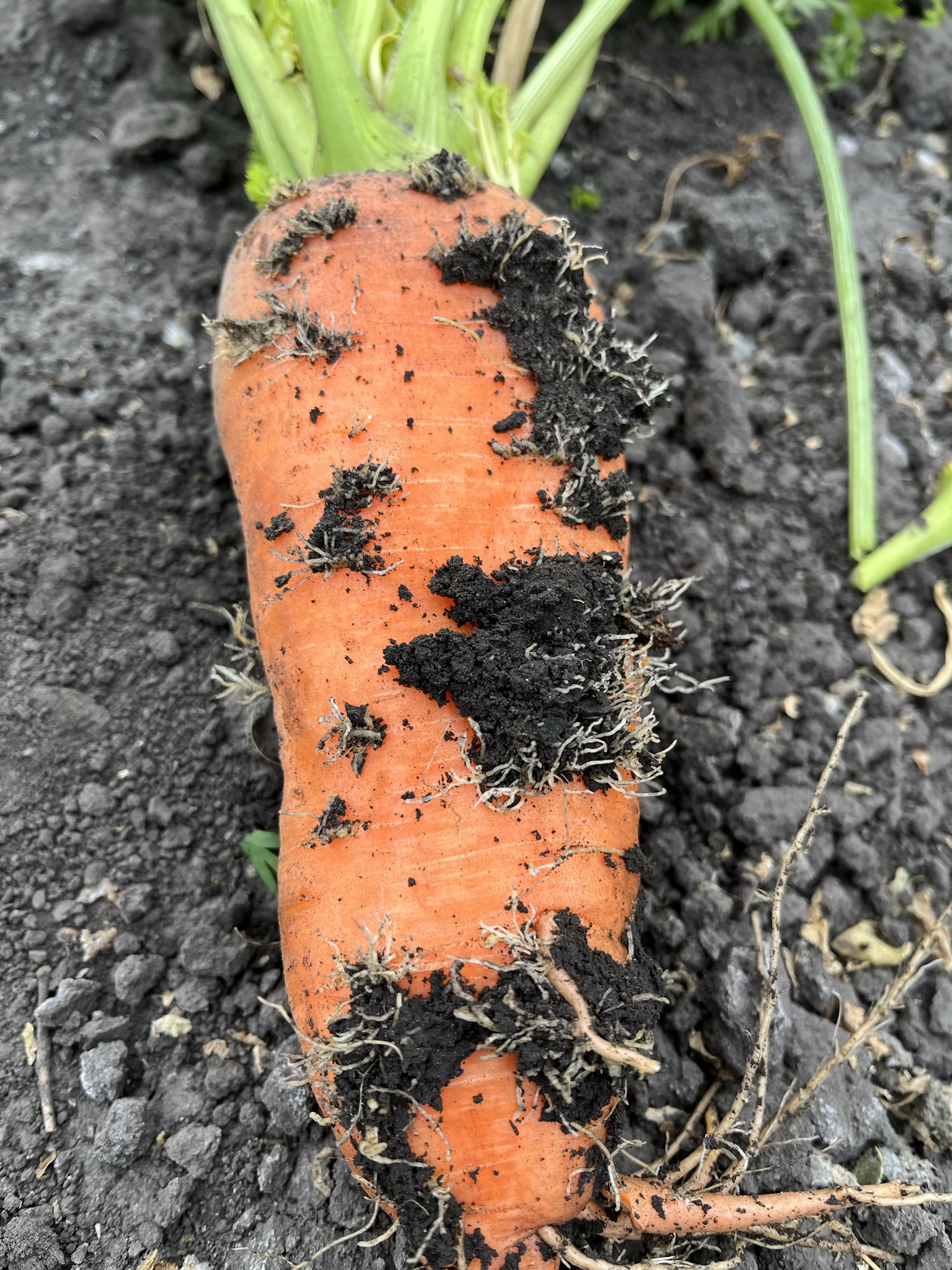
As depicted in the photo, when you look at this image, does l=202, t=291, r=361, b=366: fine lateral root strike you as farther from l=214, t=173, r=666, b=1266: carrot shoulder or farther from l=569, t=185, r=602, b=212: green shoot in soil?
l=569, t=185, r=602, b=212: green shoot in soil

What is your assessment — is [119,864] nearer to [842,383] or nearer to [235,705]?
[235,705]

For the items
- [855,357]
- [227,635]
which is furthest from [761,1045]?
[855,357]

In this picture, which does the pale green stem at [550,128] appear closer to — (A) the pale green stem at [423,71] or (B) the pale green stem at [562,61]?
(B) the pale green stem at [562,61]

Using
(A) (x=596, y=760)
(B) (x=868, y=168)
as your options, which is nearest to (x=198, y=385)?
(A) (x=596, y=760)

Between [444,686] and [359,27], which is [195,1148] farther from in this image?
[359,27]

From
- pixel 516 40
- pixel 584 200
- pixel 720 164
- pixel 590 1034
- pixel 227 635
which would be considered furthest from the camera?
pixel 720 164

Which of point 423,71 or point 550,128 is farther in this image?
point 550,128

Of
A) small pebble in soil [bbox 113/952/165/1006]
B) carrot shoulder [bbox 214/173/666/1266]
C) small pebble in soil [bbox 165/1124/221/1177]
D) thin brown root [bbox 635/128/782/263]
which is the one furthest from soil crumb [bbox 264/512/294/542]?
thin brown root [bbox 635/128/782/263]
